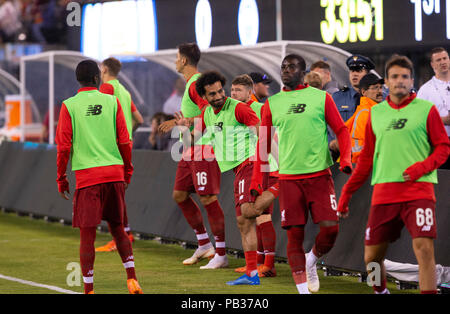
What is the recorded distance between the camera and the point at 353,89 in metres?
12.3

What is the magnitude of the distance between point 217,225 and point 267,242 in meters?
1.14

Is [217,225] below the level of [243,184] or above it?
below

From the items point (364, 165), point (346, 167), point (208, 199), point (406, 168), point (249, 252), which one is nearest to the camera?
point (406, 168)

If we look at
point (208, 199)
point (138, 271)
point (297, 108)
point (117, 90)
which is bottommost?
point (138, 271)

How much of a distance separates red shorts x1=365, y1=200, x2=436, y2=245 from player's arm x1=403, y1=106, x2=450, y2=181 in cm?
24

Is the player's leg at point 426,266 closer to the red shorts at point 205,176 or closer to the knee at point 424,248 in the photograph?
the knee at point 424,248

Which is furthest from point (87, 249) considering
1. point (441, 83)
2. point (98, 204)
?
point (441, 83)

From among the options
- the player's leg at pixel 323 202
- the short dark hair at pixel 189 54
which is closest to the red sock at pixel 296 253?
the player's leg at pixel 323 202

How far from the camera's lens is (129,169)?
9.92 metres

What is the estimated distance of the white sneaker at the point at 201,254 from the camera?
41.7 ft

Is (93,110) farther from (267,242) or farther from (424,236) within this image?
(424,236)
